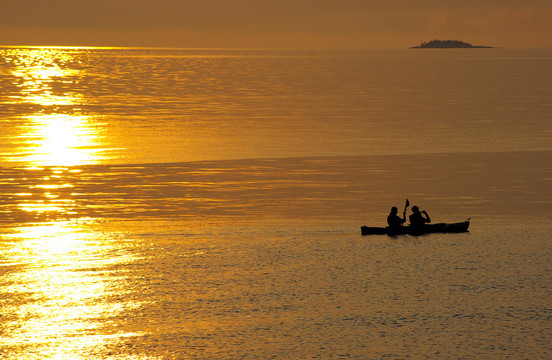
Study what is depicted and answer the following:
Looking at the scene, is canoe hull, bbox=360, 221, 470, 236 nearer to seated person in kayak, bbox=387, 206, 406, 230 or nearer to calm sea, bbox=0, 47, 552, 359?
seated person in kayak, bbox=387, 206, 406, 230

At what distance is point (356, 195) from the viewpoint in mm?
32625

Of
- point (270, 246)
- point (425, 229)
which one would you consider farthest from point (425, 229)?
point (270, 246)

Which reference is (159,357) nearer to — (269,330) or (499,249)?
(269,330)

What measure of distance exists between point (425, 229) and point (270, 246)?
201 inches

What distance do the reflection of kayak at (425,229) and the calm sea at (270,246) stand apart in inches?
10.8

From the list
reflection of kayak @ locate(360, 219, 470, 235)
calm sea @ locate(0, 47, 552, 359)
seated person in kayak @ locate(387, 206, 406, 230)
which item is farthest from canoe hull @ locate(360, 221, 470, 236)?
calm sea @ locate(0, 47, 552, 359)

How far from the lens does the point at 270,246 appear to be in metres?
25.1

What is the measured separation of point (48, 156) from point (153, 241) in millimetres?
19031

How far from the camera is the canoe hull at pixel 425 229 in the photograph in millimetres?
26422

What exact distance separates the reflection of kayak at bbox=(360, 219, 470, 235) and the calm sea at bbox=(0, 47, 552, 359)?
10.8 inches

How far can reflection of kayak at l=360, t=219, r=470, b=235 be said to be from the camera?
26.4m

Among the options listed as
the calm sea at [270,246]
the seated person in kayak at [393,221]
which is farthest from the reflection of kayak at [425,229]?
the calm sea at [270,246]

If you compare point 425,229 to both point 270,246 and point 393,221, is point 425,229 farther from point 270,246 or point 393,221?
point 270,246

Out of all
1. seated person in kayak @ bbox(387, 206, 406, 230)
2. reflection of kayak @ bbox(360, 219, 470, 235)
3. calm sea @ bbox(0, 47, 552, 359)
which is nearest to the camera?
calm sea @ bbox(0, 47, 552, 359)
